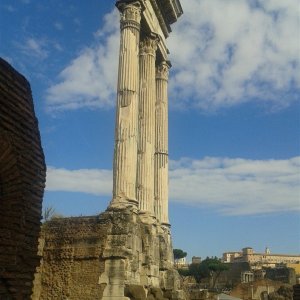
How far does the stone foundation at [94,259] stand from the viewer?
1398cm

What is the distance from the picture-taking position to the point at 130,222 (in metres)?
14.8

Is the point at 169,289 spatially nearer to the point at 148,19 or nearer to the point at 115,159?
the point at 115,159

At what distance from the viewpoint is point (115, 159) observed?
16.0m

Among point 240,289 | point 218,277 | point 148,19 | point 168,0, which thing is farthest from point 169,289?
point 218,277

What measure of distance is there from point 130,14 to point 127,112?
4184 mm

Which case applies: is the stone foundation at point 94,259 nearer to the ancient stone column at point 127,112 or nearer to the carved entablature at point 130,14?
the ancient stone column at point 127,112

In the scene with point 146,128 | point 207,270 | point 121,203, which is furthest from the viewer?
point 207,270

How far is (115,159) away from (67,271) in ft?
13.2

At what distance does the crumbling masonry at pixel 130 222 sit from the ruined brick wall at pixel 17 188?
359 inches

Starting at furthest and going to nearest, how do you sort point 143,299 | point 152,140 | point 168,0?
point 168,0, point 152,140, point 143,299

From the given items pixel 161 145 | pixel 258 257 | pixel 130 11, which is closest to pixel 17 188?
pixel 130 11

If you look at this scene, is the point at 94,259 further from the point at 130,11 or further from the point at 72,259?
the point at 130,11

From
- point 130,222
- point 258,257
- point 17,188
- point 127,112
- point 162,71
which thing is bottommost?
point 17,188

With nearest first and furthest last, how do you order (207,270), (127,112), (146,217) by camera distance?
(127,112), (146,217), (207,270)
